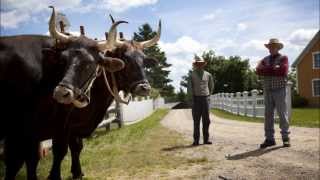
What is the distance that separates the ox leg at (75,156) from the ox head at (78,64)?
6.40 ft

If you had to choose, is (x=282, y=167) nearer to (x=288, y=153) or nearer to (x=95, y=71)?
(x=288, y=153)

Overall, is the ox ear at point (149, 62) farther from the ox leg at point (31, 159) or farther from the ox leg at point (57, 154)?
the ox leg at point (31, 159)

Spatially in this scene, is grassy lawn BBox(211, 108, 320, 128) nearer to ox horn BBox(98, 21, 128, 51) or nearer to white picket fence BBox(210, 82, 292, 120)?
white picket fence BBox(210, 82, 292, 120)

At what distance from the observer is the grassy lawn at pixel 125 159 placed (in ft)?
28.5

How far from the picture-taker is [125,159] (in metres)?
10.2

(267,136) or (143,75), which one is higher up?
(143,75)

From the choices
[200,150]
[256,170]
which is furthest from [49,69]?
[200,150]

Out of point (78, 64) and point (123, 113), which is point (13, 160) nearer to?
point (78, 64)

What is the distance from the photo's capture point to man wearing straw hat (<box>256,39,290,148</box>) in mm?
10891

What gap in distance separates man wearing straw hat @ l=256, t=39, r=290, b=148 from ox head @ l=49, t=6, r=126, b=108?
4683 millimetres

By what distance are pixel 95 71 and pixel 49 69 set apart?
669mm

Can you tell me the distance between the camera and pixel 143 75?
28.0ft

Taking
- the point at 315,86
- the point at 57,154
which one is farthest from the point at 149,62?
the point at 315,86

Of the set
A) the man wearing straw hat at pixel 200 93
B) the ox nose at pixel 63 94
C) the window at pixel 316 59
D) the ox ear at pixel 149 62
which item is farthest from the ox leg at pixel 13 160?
the window at pixel 316 59
